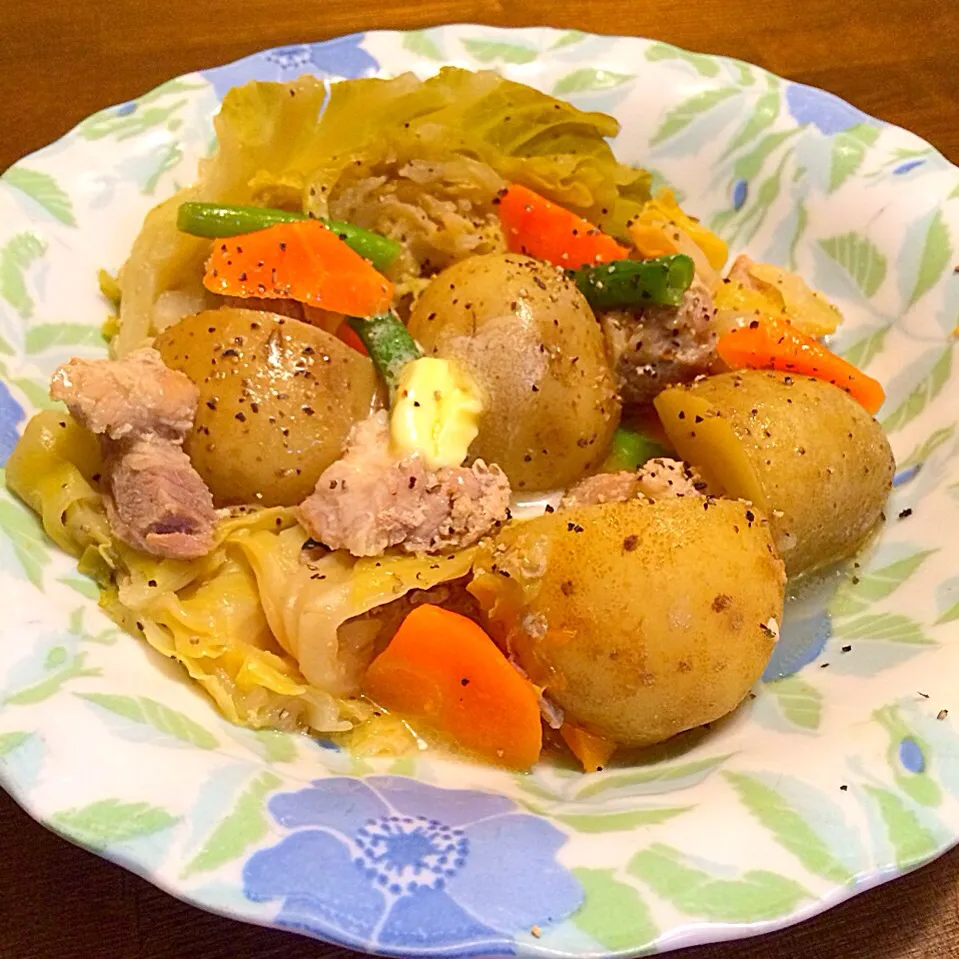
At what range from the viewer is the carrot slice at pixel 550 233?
2018 mm

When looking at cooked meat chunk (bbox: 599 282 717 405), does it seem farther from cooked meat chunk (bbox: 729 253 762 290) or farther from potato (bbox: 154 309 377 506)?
potato (bbox: 154 309 377 506)

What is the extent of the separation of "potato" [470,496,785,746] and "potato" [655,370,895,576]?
0.16 m

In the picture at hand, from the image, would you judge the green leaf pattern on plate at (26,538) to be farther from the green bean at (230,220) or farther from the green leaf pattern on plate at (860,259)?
the green leaf pattern on plate at (860,259)

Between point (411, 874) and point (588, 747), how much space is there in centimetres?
44

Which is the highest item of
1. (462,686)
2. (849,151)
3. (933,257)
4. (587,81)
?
(587,81)

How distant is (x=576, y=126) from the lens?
2143mm

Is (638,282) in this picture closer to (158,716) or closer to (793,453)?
(793,453)

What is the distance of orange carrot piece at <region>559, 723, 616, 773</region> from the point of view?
1441 mm

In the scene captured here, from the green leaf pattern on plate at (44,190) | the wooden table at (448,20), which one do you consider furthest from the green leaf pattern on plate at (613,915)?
the wooden table at (448,20)

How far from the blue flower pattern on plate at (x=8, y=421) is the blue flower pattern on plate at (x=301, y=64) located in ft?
3.41

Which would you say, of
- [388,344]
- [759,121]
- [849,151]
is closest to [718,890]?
[388,344]

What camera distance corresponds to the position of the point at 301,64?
237 centimetres

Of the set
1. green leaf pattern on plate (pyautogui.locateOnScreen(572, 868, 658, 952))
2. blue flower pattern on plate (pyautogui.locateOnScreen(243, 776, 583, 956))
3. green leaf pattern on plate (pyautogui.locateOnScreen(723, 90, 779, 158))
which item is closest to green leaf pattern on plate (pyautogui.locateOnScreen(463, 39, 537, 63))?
green leaf pattern on plate (pyautogui.locateOnScreen(723, 90, 779, 158))

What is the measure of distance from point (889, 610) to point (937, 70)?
7.51 ft
